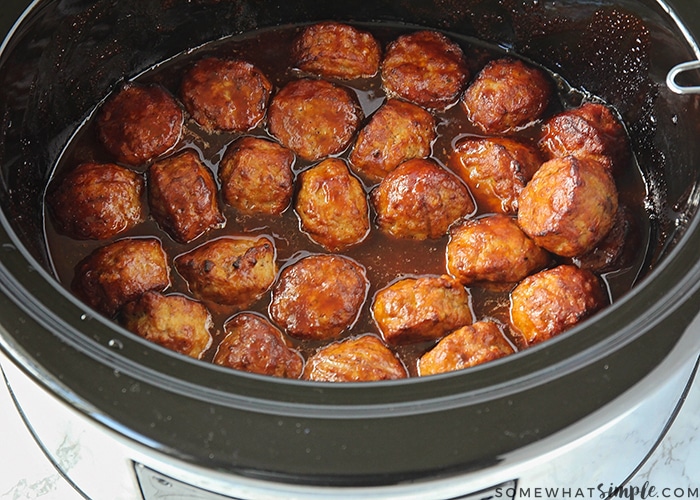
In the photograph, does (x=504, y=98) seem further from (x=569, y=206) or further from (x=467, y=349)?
(x=467, y=349)

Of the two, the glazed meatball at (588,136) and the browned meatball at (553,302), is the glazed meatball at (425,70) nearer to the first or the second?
the glazed meatball at (588,136)

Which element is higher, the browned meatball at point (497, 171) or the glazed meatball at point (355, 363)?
the browned meatball at point (497, 171)

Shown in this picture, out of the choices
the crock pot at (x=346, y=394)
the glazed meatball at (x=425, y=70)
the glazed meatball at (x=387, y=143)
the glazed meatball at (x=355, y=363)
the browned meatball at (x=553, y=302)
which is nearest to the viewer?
the crock pot at (x=346, y=394)

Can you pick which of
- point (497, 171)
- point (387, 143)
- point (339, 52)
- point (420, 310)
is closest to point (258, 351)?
point (420, 310)

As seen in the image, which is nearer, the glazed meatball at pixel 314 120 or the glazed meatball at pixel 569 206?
the glazed meatball at pixel 569 206

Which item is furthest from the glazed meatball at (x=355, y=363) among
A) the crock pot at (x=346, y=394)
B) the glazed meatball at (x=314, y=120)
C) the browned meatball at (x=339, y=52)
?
the browned meatball at (x=339, y=52)

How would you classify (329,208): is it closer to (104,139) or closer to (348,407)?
(104,139)

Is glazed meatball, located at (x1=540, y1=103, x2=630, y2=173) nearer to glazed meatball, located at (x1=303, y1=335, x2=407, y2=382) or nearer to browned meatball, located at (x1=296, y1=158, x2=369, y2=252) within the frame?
browned meatball, located at (x1=296, y1=158, x2=369, y2=252)
